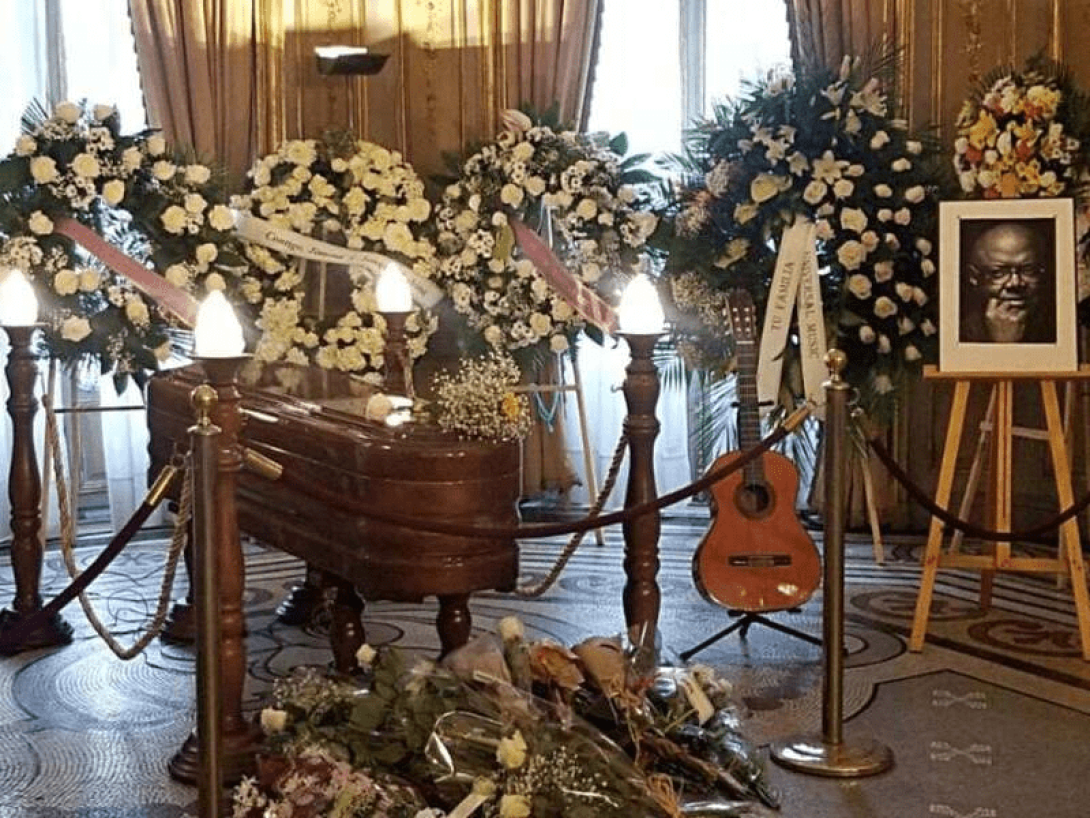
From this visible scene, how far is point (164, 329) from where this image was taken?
6.68 m

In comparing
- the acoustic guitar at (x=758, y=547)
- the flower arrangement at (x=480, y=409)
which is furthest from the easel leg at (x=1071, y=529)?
the flower arrangement at (x=480, y=409)

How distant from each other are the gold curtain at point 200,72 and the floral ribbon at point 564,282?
152cm

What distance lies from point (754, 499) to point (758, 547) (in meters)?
0.18

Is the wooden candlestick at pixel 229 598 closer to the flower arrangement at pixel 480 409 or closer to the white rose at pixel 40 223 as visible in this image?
the flower arrangement at pixel 480 409

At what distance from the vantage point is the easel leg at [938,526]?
543 centimetres

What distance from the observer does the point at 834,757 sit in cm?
434

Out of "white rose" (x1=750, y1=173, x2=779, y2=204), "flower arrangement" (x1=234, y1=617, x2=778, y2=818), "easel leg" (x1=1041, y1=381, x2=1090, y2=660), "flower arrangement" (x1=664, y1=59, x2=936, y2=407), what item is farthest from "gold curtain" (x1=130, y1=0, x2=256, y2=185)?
"flower arrangement" (x1=234, y1=617, x2=778, y2=818)

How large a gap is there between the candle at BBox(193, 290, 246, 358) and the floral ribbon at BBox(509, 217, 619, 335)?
269 centimetres

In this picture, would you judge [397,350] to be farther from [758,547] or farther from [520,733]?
[520,733]

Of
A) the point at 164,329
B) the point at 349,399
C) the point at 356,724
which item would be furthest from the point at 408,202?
the point at 356,724

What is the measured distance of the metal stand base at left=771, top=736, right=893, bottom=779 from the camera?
429 centimetres

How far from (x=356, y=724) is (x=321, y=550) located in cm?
79

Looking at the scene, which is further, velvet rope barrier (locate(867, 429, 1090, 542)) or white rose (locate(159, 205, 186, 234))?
white rose (locate(159, 205, 186, 234))

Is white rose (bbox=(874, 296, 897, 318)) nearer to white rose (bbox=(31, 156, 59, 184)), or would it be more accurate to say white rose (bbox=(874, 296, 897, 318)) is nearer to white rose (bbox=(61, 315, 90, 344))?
white rose (bbox=(61, 315, 90, 344))
